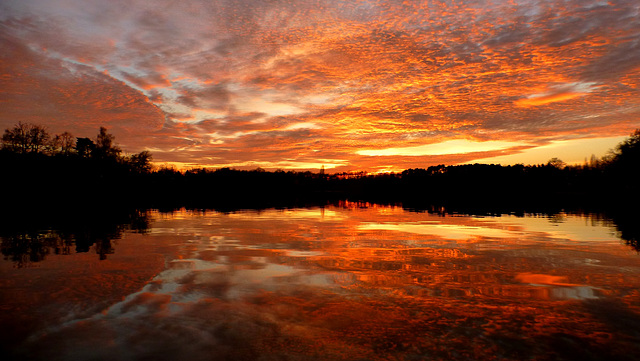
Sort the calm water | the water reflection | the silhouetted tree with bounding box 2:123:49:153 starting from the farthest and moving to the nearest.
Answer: the silhouetted tree with bounding box 2:123:49:153 → the water reflection → the calm water

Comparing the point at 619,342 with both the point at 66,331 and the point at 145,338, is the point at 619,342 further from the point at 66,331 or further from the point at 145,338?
the point at 66,331

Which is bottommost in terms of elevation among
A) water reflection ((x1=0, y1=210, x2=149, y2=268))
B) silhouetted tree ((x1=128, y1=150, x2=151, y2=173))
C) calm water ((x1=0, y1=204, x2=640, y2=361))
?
calm water ((x1=0, y1=204, x2=640, y2=361))

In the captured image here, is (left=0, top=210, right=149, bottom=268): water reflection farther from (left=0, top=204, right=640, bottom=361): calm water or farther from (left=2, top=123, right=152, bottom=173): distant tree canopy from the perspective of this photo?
(left=2, top=123, right=152, bottom=173): distant tree canopy

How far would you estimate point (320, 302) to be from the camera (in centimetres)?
1073

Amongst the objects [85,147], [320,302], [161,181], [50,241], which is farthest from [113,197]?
[320,302]

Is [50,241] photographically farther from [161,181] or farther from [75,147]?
[161,181]

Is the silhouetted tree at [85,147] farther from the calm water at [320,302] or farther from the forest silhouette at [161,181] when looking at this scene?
the calm water at [320,302]

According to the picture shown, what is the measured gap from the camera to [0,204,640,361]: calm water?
7750 mm

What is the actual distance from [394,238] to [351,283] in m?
11.5

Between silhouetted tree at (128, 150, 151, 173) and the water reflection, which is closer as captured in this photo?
the water reflection

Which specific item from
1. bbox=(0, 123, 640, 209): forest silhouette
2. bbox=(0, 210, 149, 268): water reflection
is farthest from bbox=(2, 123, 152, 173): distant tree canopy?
bbox=(0, 210, 149, 268): water reflection

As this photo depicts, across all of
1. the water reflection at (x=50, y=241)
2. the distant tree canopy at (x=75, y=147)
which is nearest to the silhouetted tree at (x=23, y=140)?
the distant tree canopy at (x=75, y=147)

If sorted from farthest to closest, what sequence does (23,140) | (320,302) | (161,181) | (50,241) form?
(161,181)
(23,140)
(50,241)
(320,302)

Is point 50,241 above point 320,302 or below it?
above
